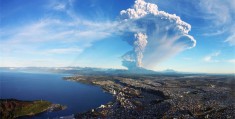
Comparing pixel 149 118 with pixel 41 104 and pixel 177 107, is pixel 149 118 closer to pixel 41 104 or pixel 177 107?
pixel 177 107

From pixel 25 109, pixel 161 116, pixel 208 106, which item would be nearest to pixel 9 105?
pixel 25 109

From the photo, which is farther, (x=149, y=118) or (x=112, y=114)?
(x=112, y=114)

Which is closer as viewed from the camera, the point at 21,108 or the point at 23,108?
the point at 21,108

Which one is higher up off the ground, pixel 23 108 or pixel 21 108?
pixel 21 108

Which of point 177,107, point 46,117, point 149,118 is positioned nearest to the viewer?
point 149,118

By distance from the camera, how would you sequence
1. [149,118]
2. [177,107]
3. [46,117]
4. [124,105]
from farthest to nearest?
[124,105], [177,107], [46,117], [149,118]

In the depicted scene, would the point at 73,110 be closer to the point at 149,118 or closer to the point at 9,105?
the point at 9,105

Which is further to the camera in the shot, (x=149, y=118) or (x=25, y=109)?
(x=25, y=109)

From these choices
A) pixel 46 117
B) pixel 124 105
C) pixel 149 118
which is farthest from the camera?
pixel 124 105

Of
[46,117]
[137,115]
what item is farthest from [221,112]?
[46,117]
